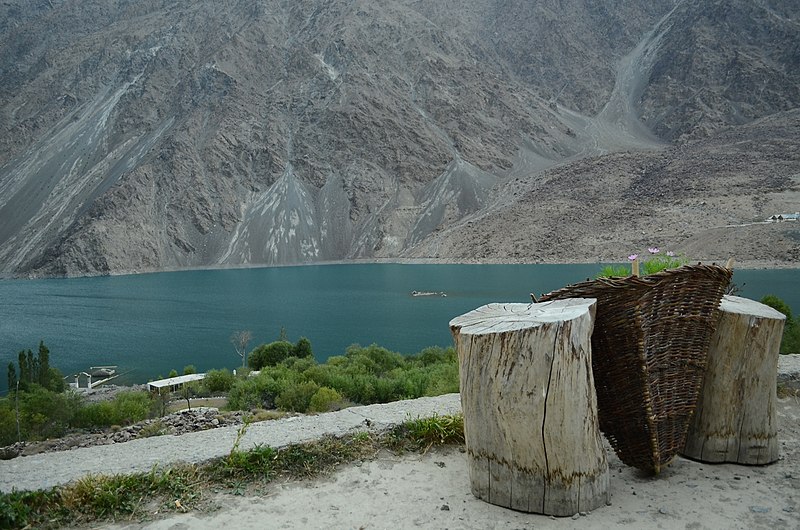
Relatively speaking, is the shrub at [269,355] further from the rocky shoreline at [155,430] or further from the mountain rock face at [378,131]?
the mountain rock face at [378,131]

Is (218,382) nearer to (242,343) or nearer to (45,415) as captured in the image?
(45,415)

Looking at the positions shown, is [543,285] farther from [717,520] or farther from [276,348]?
[717,520]

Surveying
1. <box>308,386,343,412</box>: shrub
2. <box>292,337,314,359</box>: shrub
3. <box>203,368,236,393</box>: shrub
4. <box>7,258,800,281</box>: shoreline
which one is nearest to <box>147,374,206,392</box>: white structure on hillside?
<box>203,368,236,393</box>: shrub

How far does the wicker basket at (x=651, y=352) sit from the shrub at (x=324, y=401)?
11640 mm

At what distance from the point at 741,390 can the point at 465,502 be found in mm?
2484

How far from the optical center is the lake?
39.1 metres

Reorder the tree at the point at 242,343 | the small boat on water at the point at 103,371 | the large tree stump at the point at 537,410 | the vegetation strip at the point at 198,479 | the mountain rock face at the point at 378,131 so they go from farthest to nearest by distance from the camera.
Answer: the mountain rock face at the point at 378,131, the tree at the point at 242,343, the small boat on water at the point at 103,371, the vegetation strip at the point at 198,479, the large tree stump at the point at 537,410

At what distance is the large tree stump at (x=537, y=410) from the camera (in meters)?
3.89

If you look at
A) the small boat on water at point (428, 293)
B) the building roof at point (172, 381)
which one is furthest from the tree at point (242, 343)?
the small boat on water at point (428, 293)

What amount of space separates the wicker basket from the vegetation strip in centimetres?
160

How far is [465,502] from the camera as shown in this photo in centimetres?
430

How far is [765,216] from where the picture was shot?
7550 cm

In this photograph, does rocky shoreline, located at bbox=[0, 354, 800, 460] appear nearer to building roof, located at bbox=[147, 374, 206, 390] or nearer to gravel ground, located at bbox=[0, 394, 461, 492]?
gravel ground, located at bbox=[0, 394, 461, 492]

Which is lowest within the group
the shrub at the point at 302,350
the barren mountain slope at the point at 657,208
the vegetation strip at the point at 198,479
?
the shrub at the point at 302,350
